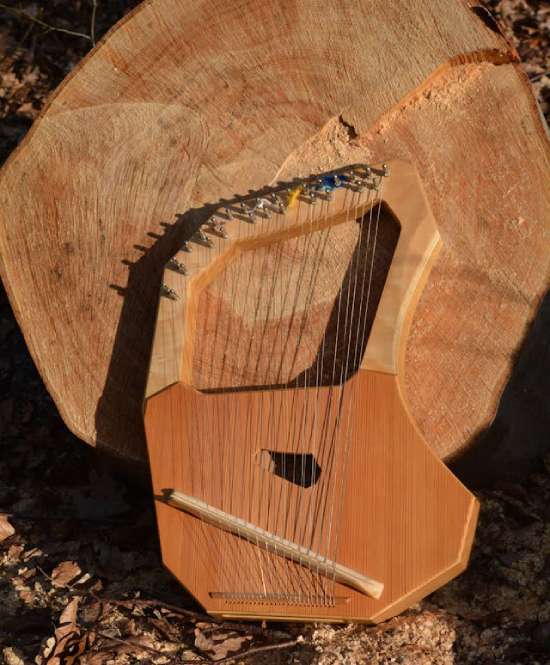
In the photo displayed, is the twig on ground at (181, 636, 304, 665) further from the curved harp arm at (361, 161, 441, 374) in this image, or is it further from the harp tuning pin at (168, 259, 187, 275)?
the harp tuning pin at (168, 259, 187, 275)

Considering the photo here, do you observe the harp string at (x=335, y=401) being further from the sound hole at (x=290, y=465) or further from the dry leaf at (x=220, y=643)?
the dry leaf at (x=220, y=643)

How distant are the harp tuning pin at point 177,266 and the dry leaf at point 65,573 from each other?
0.90 metres

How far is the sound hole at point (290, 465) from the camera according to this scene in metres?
2.33

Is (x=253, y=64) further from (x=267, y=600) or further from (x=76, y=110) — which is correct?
(x=267, y=600)

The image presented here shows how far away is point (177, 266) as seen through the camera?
248cm

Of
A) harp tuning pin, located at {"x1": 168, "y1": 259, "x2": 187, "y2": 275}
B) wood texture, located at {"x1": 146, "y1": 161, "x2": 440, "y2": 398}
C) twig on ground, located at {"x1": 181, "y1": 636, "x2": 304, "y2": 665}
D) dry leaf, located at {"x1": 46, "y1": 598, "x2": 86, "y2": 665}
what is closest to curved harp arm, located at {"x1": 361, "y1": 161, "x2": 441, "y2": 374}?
wood texture, located at {"x1": 146, "y1": 161, "x2": 440, "y2": 398}

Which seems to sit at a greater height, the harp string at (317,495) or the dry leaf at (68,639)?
the harp string at (317,495)

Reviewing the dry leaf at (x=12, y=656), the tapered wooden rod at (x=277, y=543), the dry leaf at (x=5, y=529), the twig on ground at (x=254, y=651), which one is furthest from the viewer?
the dry leaf at (x=5, y=529)

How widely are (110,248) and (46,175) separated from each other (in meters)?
0.29

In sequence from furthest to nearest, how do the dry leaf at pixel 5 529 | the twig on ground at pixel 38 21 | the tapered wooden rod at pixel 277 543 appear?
the twig on ground at pixel 38 21 → the dry leaf at pixel 5 529 → the tapered wooden rod at pixel 277 543

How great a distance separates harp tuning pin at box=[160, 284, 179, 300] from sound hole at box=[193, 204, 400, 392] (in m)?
0.11

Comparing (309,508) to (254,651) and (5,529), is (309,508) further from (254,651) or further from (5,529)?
(5,529)

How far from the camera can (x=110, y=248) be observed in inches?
103

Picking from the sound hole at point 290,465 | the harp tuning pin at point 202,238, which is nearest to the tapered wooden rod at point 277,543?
the sound hole at point 290,465
